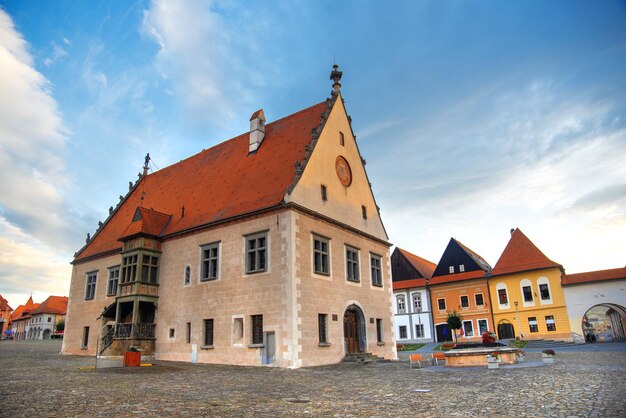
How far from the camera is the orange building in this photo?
46344mm

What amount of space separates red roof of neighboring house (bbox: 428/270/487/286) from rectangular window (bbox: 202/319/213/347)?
3344cm

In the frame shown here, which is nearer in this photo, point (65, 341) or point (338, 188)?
point (338, 188)

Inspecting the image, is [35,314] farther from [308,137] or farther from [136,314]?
[308,137]

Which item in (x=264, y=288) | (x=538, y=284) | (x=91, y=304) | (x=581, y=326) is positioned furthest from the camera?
Answer: (x=538, y=284)

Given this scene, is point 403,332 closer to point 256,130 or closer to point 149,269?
point 256,130

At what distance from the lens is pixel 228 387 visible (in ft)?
38.7

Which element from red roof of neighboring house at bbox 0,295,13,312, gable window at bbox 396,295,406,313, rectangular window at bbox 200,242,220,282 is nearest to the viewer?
rectangular window at bbox 200,242,220,282

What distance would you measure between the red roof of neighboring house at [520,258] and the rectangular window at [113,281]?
36.0 metres

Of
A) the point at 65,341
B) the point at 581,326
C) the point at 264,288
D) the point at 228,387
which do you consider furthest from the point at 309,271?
the point at 581,326

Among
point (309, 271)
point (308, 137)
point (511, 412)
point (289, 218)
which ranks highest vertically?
point (308, 137)

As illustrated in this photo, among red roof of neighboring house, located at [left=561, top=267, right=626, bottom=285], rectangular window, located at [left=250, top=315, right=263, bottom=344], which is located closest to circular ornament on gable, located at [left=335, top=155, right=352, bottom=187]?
rectangular window, located at [left=250, top=315, right=263, bottom=344]

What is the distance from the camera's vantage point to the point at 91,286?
2941cm

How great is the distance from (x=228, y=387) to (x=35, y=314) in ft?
337

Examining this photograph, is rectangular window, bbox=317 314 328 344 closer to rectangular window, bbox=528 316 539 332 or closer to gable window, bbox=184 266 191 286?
gable window, bbox=184 266 191 286
